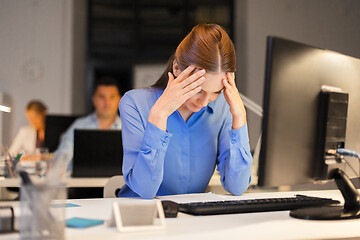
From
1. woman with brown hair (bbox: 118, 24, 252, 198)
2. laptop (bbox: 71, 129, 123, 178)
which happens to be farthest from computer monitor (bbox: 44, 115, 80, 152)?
woman with brown hair (bbox: 118, 24, 252, 198)

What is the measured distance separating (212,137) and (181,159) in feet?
0.54

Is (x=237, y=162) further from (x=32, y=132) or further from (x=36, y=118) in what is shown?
(x=36, y=118)

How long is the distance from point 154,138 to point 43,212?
0.67 metres

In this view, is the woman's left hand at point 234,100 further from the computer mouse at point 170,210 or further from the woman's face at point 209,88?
the computer mouse at point 170,210

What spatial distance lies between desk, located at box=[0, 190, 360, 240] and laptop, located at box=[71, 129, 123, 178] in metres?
1.60

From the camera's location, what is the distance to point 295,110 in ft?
4.19

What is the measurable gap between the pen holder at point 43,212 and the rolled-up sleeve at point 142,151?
63 centimetres

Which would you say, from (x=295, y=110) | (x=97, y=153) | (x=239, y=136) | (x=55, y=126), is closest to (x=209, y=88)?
(x=239, y=136)

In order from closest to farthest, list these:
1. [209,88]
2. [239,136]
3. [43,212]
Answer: [43,212]
[209,88]
[239,136]

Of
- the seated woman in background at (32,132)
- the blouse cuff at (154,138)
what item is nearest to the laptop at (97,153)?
Answer: the blouse cuff at (154,138)

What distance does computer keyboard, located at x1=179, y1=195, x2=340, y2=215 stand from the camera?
4.47ft

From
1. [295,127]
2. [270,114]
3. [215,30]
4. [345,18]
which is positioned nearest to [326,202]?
[295,127]

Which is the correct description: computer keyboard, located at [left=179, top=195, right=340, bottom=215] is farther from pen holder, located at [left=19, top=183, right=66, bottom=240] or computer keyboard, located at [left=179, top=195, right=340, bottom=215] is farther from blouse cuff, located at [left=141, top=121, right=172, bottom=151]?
pen holder, located at [left=19, top=183, right=66, bottom=240]

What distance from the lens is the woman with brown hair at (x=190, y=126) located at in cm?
159
